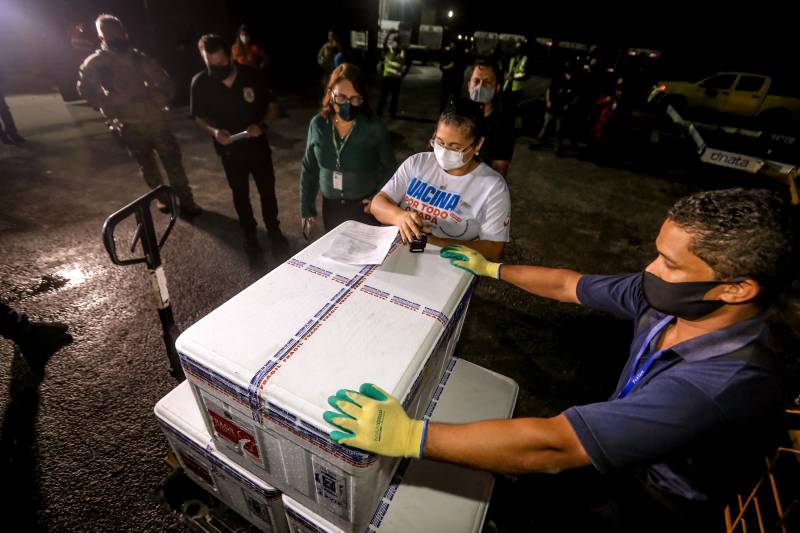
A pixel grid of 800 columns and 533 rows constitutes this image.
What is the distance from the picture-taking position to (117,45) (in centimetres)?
386

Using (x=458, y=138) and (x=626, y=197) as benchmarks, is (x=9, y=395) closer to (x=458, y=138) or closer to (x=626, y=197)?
(x=458, y=138)

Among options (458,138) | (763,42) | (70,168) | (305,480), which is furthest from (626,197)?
(763,42)

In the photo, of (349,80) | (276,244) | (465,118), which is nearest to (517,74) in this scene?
(349,80)

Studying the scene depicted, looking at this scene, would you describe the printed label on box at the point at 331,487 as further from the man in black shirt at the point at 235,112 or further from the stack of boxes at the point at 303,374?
the man in black shirt at the point at 235,112

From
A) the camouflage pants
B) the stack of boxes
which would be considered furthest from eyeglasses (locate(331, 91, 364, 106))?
the camouflage pants

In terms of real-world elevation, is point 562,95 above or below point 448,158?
above

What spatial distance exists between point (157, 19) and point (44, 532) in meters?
11.2

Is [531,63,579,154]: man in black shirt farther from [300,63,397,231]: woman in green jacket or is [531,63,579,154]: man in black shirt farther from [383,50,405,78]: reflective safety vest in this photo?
[300,63,397,231]: woman in green jacket

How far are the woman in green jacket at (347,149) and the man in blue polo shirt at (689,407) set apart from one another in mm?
2002

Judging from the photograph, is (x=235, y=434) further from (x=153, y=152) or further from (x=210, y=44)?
(x=153, y=152)

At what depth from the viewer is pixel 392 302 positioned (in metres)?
1.50

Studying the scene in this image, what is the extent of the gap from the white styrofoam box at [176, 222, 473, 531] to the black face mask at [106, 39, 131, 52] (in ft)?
13.7

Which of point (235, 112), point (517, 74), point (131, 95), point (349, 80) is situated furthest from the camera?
point (517, 74)

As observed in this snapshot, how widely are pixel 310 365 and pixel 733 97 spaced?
15174 mm
